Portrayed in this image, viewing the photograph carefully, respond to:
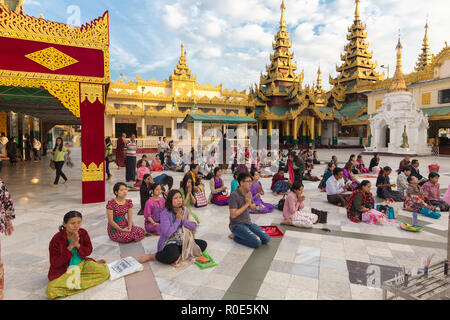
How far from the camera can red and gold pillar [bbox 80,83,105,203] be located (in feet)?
22.1

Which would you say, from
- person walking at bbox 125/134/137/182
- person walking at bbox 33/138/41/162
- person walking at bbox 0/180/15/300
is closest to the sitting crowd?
person walking at bbox 0/180/15/300

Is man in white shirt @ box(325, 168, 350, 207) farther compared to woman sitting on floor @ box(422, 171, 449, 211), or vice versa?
man in white shirt @ box(325, 168, 350, 207)

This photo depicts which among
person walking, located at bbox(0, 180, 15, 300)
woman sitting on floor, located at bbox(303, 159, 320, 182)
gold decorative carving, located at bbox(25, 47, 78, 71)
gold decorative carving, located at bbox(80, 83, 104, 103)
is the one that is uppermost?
gold decorative carving, located at bbox(25, 47, 78, 71)

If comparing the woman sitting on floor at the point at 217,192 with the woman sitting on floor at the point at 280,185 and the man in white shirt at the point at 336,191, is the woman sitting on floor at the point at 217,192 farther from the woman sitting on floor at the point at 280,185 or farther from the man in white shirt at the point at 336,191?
the man in white shirt at the point at 336,191

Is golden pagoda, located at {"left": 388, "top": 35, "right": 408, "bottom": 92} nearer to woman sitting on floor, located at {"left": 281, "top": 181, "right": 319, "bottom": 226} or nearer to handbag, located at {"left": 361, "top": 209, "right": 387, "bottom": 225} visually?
handbag, located at {"left": 361, "top": 209, "right": 387, "bottom": 225}

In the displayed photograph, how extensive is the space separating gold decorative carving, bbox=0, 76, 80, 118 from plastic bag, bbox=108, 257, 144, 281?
15.2ft

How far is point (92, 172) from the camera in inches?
275

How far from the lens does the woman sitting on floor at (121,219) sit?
14.0ft

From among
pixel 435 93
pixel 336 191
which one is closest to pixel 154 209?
pixel 336 191

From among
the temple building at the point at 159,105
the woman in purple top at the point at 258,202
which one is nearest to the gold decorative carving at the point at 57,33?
the woman in purple top at the point at 258,202

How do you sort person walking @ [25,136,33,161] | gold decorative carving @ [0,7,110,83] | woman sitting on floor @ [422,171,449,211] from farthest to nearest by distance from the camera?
person walking @ [25,136,33,161] → woman sitting on floor @ [422,171,449,211] → gold decorative carving @ [0,7,110,83]

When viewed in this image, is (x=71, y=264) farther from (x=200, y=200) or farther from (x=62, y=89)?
(x=62, y=89)

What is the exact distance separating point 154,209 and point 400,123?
2394 cm

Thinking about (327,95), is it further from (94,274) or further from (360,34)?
(94,274)
